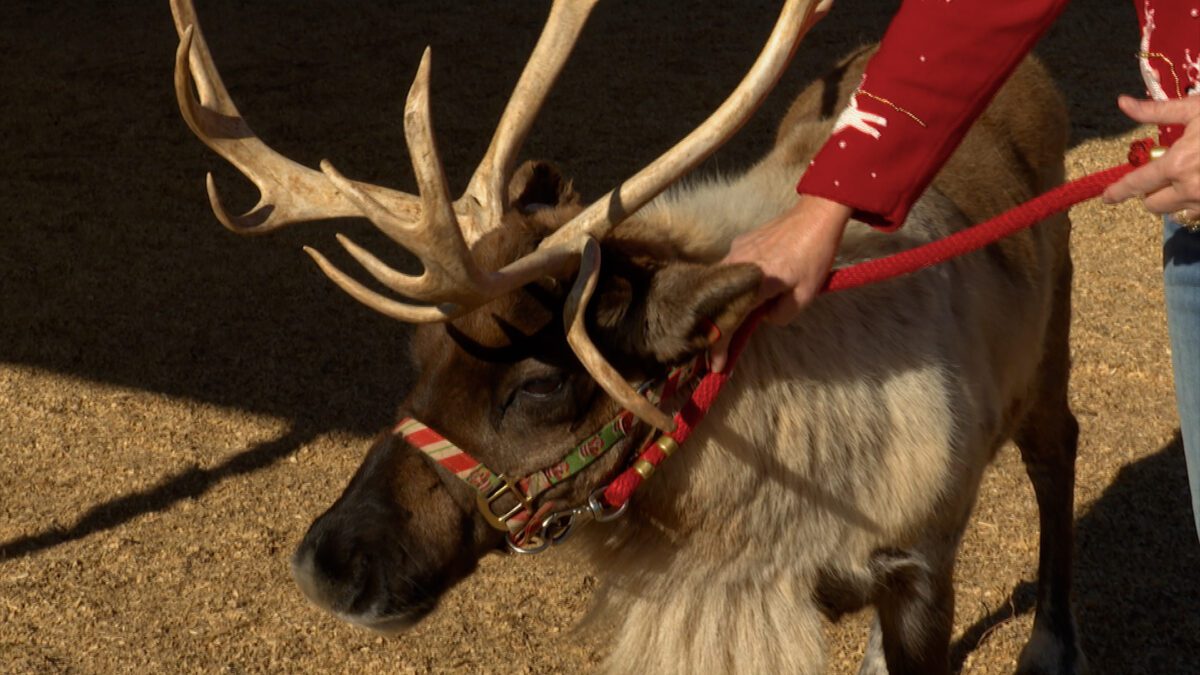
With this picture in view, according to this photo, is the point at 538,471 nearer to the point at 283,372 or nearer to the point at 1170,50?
the point at 1170,50

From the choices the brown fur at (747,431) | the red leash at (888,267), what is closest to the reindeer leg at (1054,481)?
the brown fur at (747,431)

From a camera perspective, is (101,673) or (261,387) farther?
(261,387)

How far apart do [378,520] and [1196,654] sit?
2593mm

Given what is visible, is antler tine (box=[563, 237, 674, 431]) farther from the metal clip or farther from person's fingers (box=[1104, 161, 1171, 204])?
person's fingers (box=[1104, 161, 1171, 204])

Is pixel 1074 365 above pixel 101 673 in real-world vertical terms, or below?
→ above

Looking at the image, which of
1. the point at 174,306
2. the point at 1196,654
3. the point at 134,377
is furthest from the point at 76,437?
the point at 1196,654

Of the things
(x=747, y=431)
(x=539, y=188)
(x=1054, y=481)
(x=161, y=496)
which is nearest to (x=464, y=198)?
(x=539, y=188)

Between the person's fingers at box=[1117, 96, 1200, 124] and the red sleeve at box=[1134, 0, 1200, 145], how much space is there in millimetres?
65

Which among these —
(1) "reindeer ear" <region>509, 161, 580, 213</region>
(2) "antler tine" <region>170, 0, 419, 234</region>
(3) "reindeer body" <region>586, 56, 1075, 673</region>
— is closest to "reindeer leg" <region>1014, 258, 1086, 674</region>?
(3) "reindeer body" <region>586, 56, 1075, 673</region>

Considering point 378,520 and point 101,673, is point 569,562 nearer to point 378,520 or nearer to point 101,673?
point 378,520

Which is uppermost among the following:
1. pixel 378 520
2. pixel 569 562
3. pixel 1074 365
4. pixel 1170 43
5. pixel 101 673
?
pixel 1170 43

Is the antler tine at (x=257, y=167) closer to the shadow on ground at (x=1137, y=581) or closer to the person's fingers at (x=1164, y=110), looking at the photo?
the person's fingers at (x=1164, y=110)

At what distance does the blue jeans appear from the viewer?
7.48 ft

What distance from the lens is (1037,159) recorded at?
4.00 meters
